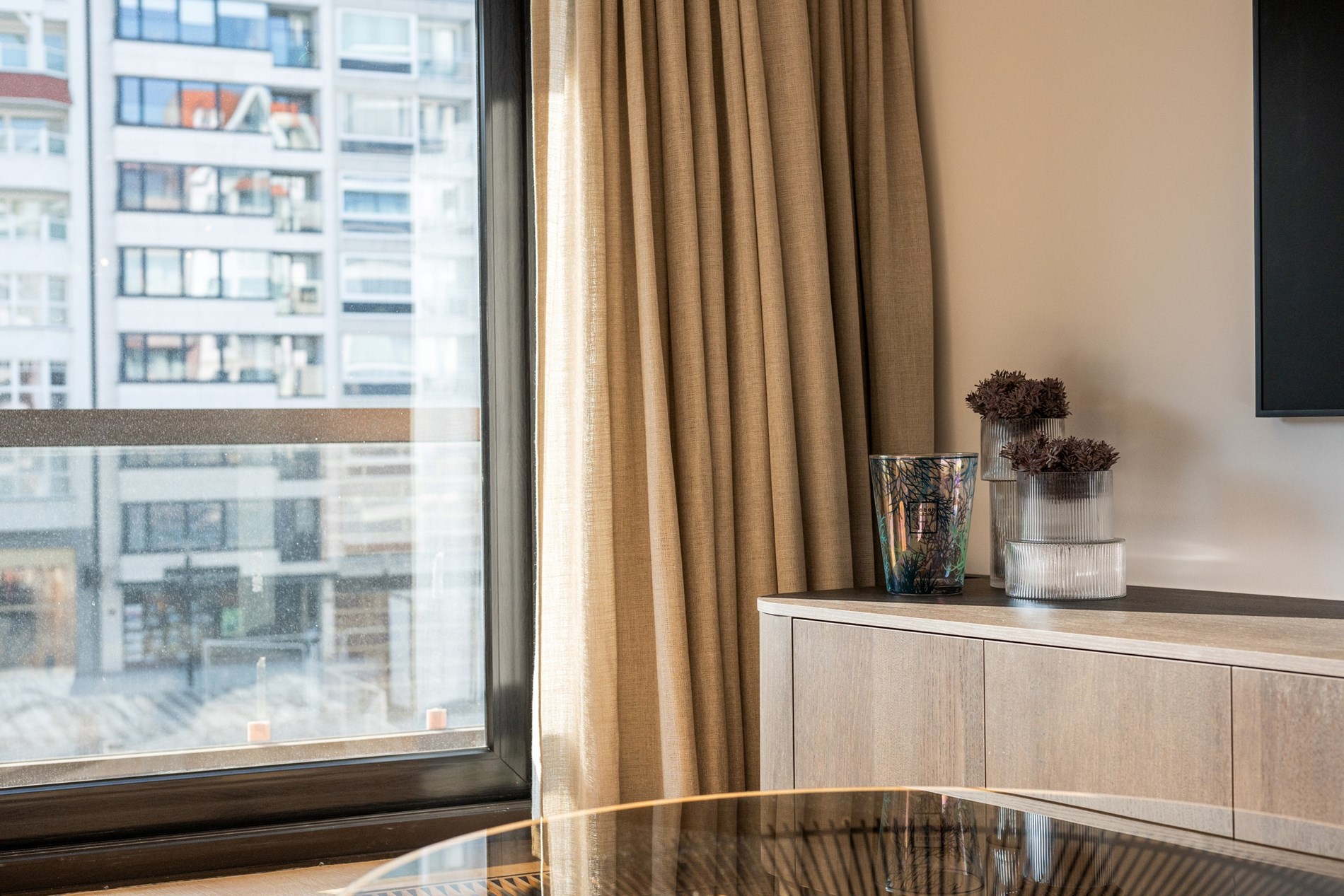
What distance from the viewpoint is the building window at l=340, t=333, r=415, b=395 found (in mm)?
2205

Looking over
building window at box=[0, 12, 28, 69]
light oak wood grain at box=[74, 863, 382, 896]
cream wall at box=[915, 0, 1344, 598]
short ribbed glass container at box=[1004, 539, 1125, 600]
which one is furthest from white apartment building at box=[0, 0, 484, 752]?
short ribbed glass container at box=[1004, 539, 1125, 600]

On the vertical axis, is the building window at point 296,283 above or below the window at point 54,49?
below

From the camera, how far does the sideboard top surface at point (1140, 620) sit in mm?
1316

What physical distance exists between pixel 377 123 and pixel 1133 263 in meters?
1.42

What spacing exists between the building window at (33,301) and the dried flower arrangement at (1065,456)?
167 centimetres

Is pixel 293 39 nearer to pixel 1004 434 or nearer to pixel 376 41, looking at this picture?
pixel 376 41

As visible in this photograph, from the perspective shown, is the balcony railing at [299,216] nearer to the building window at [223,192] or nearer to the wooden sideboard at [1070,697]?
the building window at [223,192]

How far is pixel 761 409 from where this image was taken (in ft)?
6.86

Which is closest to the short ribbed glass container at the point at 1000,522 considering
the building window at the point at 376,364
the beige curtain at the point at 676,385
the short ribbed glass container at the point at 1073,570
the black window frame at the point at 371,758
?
the short ribbed glass container at the point at 1073,570

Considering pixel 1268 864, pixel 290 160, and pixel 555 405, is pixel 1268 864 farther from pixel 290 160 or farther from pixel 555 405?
pixel 290 160

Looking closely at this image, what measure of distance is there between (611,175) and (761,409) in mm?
501

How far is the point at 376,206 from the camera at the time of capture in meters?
2.23

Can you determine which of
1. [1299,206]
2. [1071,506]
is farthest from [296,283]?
[1299,206]

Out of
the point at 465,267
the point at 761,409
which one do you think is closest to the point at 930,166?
the point at 761,409
